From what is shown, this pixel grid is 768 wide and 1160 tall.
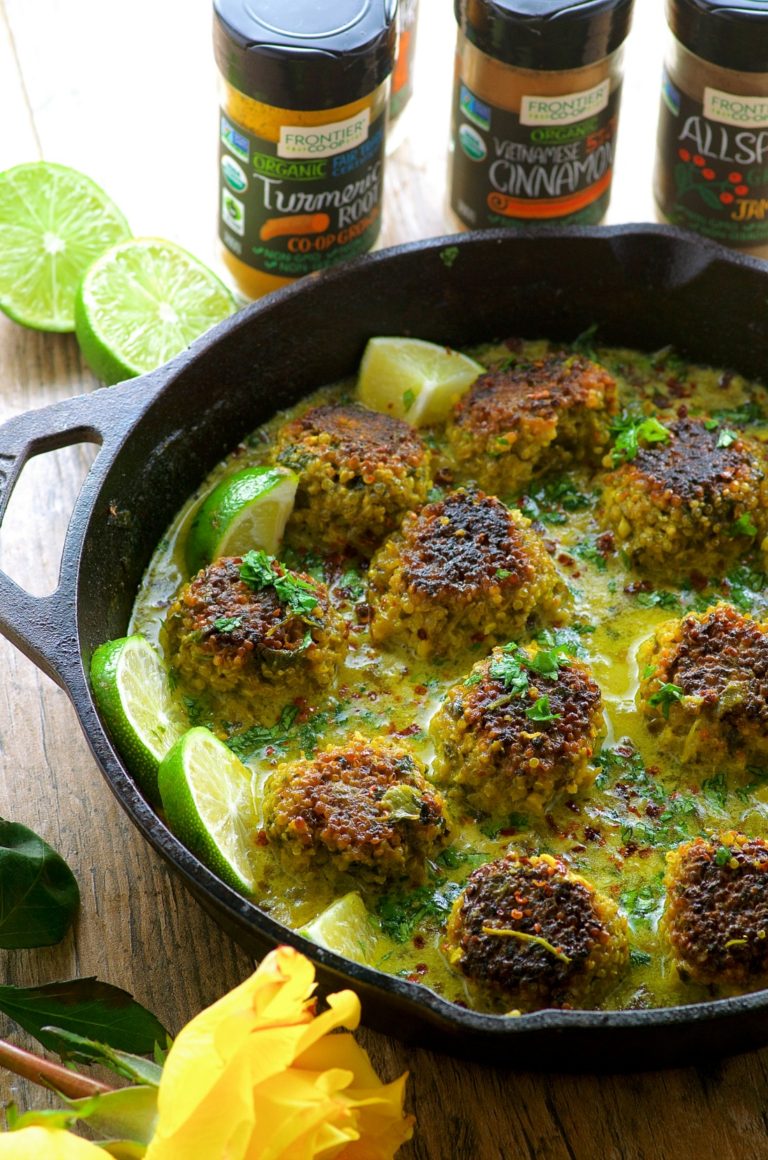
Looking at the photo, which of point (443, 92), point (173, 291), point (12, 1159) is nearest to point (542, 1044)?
point (12, 1159)

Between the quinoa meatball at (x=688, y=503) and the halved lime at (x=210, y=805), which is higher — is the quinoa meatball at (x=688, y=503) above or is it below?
above

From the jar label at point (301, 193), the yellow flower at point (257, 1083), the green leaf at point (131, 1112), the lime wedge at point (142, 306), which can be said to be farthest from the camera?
the lime wedge at point (142, 306)

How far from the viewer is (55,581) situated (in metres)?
3.88

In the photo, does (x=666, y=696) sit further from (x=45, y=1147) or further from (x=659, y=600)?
(x=45, y=1147)

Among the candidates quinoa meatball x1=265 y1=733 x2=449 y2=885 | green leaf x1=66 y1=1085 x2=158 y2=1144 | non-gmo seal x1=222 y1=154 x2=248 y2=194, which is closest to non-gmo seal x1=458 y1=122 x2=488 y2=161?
non-gmo seal x1=222 y1=154 x2=248 y2=194

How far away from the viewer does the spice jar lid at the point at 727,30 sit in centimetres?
377

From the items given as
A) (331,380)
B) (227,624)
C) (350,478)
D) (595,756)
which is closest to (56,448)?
(227,624)

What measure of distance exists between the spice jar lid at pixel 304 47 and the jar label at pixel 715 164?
92cm

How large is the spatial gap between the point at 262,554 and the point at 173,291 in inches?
40.6

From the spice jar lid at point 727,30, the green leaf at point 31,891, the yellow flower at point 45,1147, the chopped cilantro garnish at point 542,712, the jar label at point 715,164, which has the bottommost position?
the green leaf at point 31,891

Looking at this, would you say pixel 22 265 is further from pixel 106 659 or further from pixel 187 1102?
pixel 187 1102

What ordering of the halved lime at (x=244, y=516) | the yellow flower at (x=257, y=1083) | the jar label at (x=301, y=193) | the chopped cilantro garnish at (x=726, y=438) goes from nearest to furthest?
the yellow flower at (x=257, y=1083)
the halved lime at (x=244, y=516)
the chopped cilantro garnish at (x=726, y=438)
the jar label at (x=301, y=193)

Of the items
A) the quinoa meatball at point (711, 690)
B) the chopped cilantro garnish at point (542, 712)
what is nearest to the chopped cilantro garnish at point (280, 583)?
the chopped cilantro garnish at point (542, 712)

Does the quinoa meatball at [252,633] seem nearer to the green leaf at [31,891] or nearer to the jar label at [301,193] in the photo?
the green leaf at [31,891]
